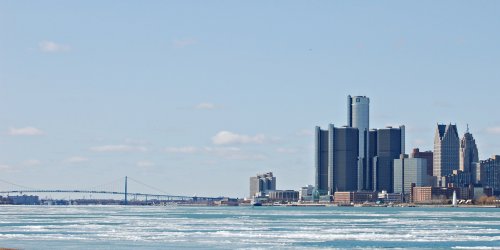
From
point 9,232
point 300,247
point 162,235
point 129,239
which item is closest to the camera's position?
point 300,247

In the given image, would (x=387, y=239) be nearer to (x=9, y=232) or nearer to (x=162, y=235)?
(x=162, y=235)

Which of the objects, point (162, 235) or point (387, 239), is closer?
point (387, 239)

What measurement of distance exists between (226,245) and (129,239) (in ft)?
35.9

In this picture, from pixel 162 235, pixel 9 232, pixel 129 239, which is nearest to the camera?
pixel 129 239

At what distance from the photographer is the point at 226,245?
73.6 m

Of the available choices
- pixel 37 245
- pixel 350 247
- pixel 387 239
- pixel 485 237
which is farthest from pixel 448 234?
pixel 37 245

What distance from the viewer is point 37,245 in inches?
2955

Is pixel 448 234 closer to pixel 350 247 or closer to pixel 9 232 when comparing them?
pixel 350 247

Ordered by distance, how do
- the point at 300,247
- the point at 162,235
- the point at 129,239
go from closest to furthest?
the point at 300,247 < the point at 129,239 < the point at 162,235

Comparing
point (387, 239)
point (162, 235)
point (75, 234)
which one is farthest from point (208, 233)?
point (387, 239)

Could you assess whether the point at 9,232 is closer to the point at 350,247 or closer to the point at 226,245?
the point at 226,245

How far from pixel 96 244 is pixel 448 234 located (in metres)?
31.9

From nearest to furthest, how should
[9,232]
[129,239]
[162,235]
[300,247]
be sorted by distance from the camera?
[300,247] → [129,239] → [162,235] → [9,232]

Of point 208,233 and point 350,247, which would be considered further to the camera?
point 208,233
